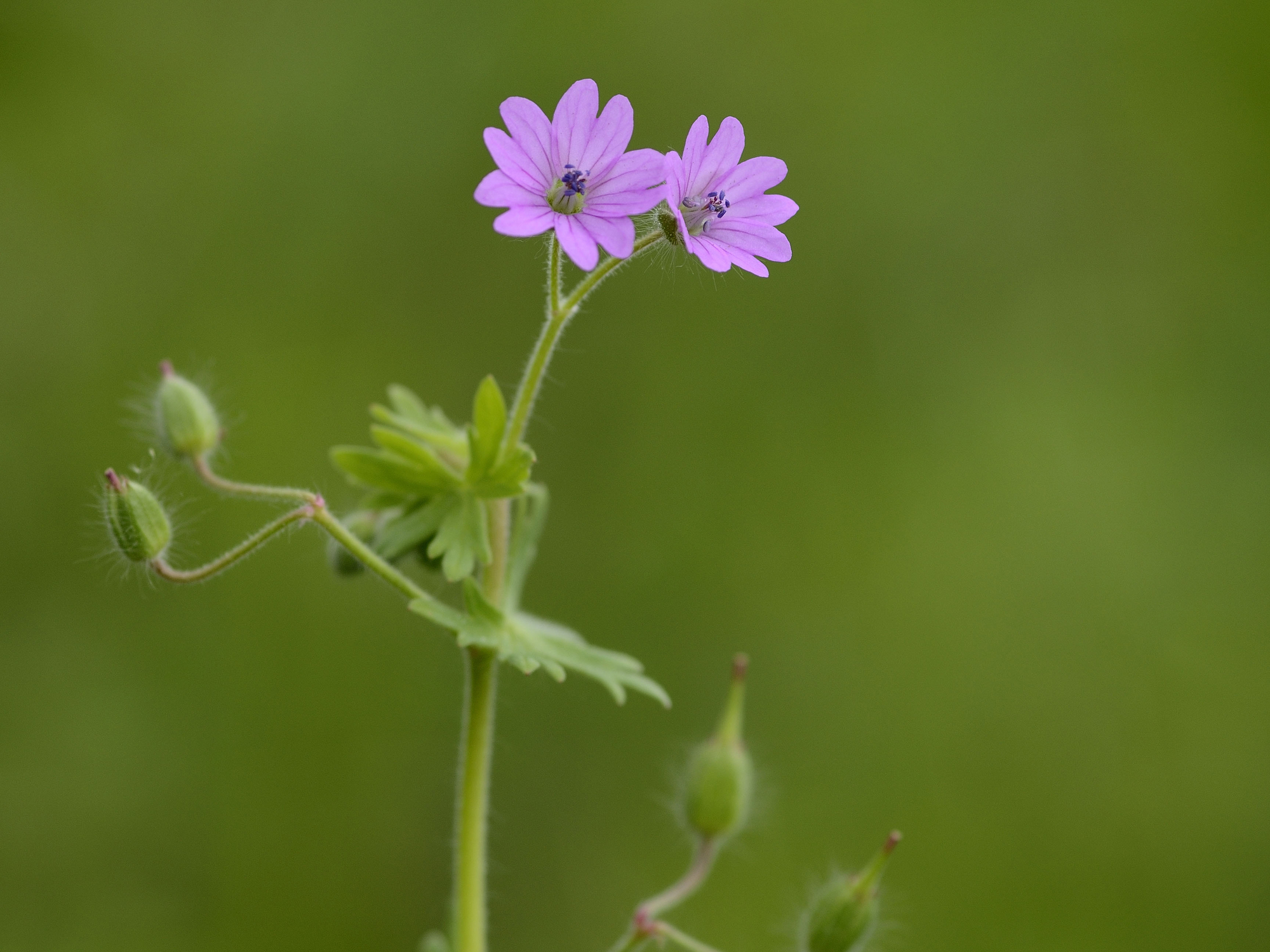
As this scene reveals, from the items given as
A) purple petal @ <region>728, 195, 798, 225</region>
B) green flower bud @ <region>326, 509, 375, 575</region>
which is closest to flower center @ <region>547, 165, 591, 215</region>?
purple petal @ <region>728, 195, 798, 225</region>

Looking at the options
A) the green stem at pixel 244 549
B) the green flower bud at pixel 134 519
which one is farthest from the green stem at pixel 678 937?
the green flower bud at pixel 134 519

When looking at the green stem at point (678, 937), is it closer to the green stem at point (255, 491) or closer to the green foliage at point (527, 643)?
the green foliage at point (527, 643)

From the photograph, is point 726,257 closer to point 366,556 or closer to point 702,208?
point 702,208

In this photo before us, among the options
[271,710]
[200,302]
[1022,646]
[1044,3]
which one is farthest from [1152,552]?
[200,302]

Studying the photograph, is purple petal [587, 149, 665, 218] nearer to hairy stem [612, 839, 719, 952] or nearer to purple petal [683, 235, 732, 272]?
purple petal [683, 235, 732, 272]

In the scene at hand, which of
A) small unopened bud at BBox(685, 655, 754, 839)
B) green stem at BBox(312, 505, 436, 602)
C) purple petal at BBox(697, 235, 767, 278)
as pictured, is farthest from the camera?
small unopened bud at BBox(685, 655, 754, 839)

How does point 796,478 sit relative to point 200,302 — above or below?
above

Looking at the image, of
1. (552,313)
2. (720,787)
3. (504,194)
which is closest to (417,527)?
(552,313)

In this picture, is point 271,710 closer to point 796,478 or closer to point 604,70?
point 796,478

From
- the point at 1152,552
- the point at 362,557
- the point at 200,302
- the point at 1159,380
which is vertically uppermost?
the point at 1159,380
